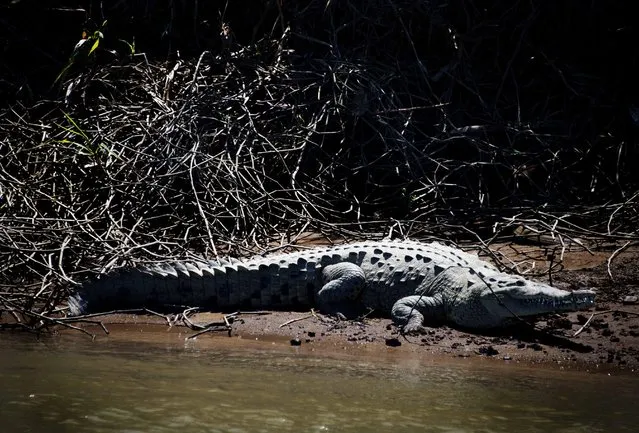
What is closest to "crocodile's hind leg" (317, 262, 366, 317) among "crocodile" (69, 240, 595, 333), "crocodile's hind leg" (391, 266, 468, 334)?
"crocodile" (69, 240, 595, 333)

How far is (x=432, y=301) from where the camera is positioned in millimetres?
6656

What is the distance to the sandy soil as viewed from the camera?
579cm

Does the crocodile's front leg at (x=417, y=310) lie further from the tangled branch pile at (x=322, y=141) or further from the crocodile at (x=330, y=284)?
the tangled branch pile at (x=322, y=141)

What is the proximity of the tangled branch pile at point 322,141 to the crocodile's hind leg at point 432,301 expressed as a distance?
4.35 ft

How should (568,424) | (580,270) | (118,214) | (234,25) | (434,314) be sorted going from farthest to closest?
(234,25) → (118,214) → (580,270) → (434,314) → (568,424)

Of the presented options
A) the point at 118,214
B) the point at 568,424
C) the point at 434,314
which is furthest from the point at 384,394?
the point at 118,214

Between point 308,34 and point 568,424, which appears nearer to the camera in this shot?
point 568,424

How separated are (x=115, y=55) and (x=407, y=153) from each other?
3.09m

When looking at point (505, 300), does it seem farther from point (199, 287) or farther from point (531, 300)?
point (199, 287)

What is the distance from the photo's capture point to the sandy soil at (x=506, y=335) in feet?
19.0

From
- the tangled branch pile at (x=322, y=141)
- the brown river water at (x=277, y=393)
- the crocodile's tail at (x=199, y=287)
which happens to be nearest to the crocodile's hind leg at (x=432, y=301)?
the crocodile's tail at (x=199, y=287)

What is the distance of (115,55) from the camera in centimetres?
990

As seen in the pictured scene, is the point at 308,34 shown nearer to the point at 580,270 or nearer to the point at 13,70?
the point at 13,70

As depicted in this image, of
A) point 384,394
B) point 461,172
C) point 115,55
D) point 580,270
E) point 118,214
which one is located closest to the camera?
point 384,394
